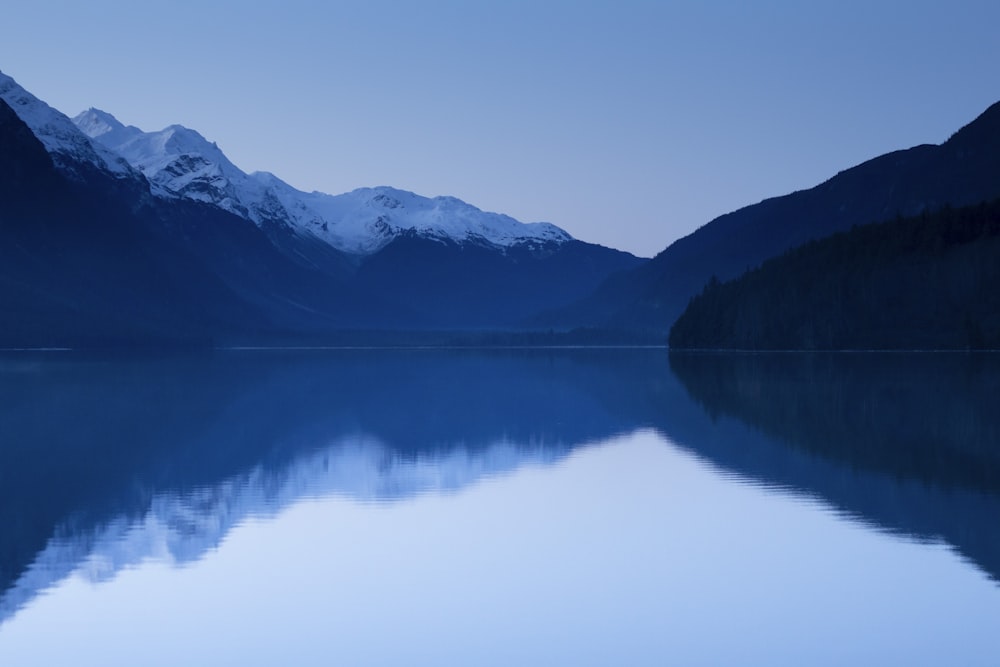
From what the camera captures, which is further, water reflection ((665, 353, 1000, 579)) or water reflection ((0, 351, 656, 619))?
water reflection ((665, 353, 1000, 579))

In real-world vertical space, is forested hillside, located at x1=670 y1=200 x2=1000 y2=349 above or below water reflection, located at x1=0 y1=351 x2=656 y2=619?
above

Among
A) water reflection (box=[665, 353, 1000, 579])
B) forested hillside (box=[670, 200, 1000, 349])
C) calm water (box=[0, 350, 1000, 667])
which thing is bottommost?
calm water (box=[0, 350, 1000, 667])

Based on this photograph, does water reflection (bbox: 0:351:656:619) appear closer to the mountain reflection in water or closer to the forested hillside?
the mountain reflection in water

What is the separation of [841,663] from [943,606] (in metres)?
3.32

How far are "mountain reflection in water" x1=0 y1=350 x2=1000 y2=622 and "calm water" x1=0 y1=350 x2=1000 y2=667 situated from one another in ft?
0.57

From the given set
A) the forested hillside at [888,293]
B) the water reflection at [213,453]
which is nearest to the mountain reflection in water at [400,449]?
the water reflection at [213,453]

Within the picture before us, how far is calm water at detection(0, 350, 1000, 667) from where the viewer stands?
17.3 meters

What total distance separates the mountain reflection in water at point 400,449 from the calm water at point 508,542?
0.17 metres

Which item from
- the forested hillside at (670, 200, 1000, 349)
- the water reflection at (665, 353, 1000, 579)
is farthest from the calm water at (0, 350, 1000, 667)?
the forested hillside at (670, 200, 1000, 349)

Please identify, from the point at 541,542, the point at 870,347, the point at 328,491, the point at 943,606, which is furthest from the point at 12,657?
the point at 870,347

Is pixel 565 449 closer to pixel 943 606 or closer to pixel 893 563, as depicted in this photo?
pixel 893 563

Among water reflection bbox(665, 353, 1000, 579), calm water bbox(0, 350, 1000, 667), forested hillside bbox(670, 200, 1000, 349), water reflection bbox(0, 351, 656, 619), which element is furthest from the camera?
forested hillside bbox(670, 200, 1000, 349)

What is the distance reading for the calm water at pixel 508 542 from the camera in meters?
17.3

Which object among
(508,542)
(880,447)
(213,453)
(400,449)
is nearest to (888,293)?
(880,447)
